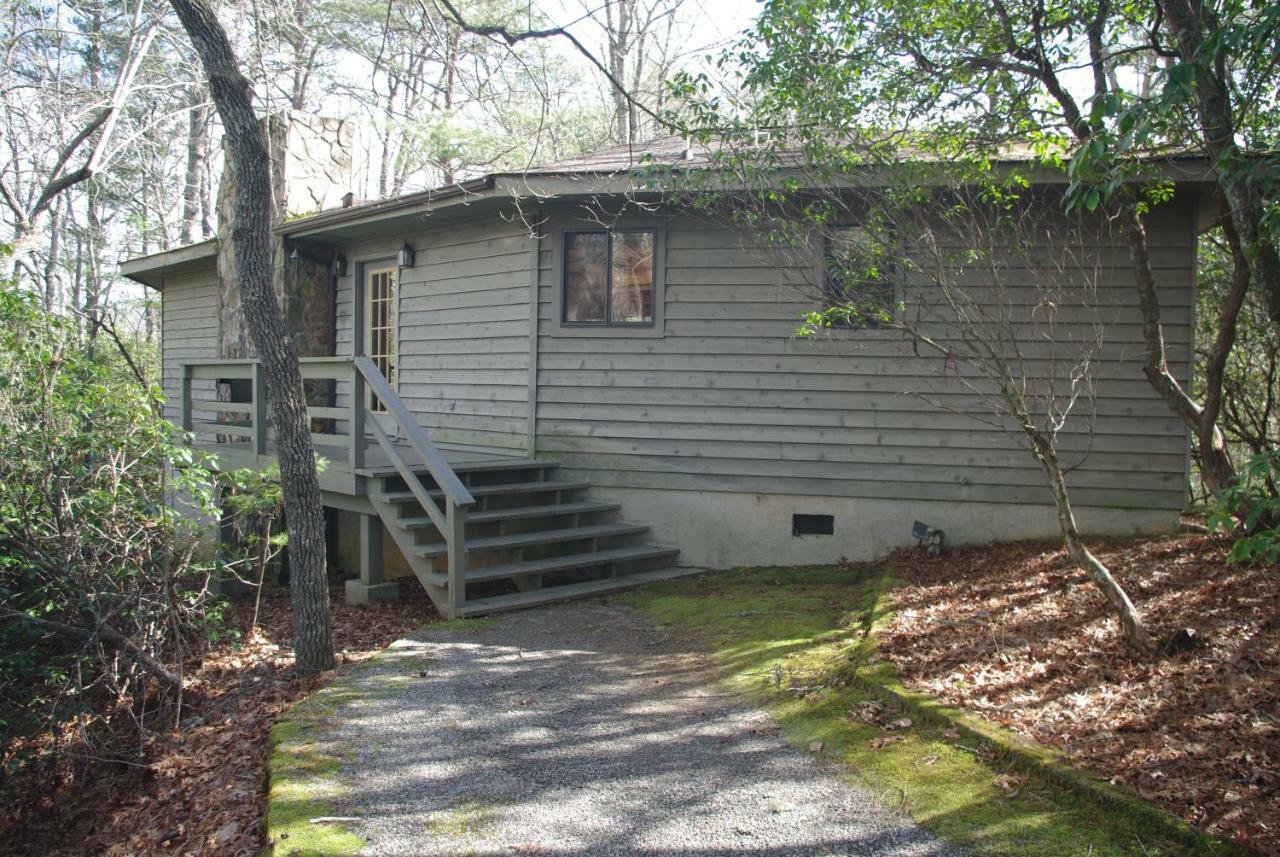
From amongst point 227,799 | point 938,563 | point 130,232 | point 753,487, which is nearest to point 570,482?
point 753,487

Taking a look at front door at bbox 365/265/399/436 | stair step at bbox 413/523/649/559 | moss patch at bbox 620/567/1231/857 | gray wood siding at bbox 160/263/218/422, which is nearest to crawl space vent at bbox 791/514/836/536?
moss patch at bbox 620/567/1231/857

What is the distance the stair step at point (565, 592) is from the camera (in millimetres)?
6633

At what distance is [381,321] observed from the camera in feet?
36.4

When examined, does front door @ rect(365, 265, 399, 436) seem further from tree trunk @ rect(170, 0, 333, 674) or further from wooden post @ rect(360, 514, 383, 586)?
tree trunk @ rect(170, 0, 333, 674)

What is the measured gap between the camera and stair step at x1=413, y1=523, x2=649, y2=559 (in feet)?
22.3

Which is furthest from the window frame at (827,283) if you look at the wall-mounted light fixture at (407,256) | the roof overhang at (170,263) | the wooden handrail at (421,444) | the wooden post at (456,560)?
the roof overhang at (170,263)

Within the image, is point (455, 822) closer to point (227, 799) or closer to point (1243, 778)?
point (227, 799)

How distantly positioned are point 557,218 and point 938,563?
4.72 metres

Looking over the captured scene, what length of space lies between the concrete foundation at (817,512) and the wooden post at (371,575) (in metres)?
2.07

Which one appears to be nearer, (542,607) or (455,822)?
(455,822)

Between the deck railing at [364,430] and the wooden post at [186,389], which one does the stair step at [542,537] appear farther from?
the wooden post at [186,389]

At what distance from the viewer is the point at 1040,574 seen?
634cm

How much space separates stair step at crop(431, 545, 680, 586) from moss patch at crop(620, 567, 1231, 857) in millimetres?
841

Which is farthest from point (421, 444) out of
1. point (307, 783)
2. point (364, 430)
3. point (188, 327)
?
point (188, 327)
